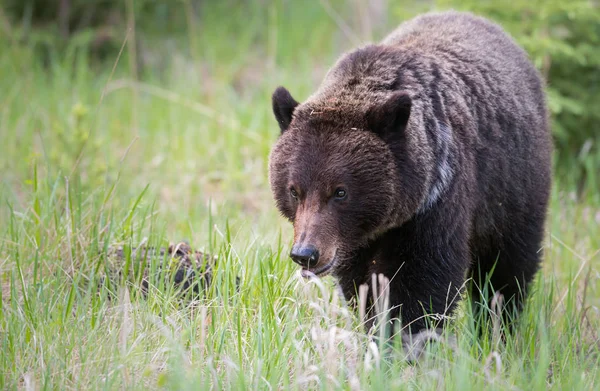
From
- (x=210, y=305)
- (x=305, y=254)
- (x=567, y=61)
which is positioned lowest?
(x=210, y=305)

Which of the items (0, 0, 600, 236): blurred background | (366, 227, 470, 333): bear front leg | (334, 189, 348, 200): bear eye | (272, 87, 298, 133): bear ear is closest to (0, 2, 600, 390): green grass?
(0, 0, 600, 236): blurred background

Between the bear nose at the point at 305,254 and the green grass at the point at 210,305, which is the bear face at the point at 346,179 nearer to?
the bear nose at the point at 305,254

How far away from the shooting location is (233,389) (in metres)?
4.04

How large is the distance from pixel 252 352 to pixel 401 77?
2052 mm

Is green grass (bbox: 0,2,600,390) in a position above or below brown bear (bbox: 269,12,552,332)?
below

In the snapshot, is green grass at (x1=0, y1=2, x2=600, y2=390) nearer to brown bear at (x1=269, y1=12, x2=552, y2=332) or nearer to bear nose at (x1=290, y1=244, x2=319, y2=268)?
bear nose at (x1=290, y1=244, x2=319, y2=268)

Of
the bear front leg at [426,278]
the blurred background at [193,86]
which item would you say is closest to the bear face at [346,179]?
the bear front leg at [426,278]

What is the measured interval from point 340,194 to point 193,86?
7288 millimetres

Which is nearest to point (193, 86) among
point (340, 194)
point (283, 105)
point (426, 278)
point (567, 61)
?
point (567, 61)

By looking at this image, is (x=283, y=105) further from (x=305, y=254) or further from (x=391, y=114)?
(x=305, y=254)

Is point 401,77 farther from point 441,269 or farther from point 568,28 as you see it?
point 568,28

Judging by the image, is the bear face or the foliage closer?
the bear face

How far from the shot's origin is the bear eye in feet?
15.7

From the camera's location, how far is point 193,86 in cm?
1165
